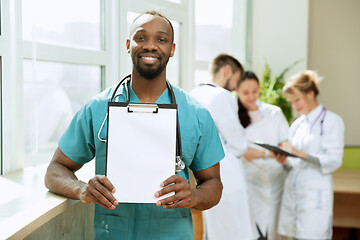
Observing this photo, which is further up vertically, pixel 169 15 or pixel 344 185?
pixel 169 15

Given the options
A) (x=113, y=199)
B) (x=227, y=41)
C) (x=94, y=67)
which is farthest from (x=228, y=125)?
(x=227, y=41)

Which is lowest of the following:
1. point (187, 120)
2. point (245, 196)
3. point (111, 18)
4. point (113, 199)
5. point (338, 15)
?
point (245, 196)

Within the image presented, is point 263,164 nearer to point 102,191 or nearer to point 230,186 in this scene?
point 230,186

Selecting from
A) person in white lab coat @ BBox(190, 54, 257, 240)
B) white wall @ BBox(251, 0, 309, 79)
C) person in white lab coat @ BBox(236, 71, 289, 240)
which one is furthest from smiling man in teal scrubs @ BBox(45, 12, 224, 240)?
white wall @ BBox(251, 0, 309, 79)

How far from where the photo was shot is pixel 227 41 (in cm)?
484

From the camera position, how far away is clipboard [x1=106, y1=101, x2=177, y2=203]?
1.10 meters

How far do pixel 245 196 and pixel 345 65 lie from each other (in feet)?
10.8

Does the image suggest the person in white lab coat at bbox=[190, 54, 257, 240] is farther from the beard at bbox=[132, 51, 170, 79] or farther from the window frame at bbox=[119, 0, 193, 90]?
the beard at bbox=[132, 51, 170, 79]

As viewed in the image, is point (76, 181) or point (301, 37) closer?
point (76, 181)

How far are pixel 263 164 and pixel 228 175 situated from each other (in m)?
0.81

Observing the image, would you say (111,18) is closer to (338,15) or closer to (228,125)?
(228,125)

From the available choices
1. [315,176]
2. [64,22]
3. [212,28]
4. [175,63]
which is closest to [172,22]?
[175,63]

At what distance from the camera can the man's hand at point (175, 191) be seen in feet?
3.59

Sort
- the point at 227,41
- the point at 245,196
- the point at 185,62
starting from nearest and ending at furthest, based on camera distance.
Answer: the point at 245,196 → the point at 185,62 → the point at 227,41
